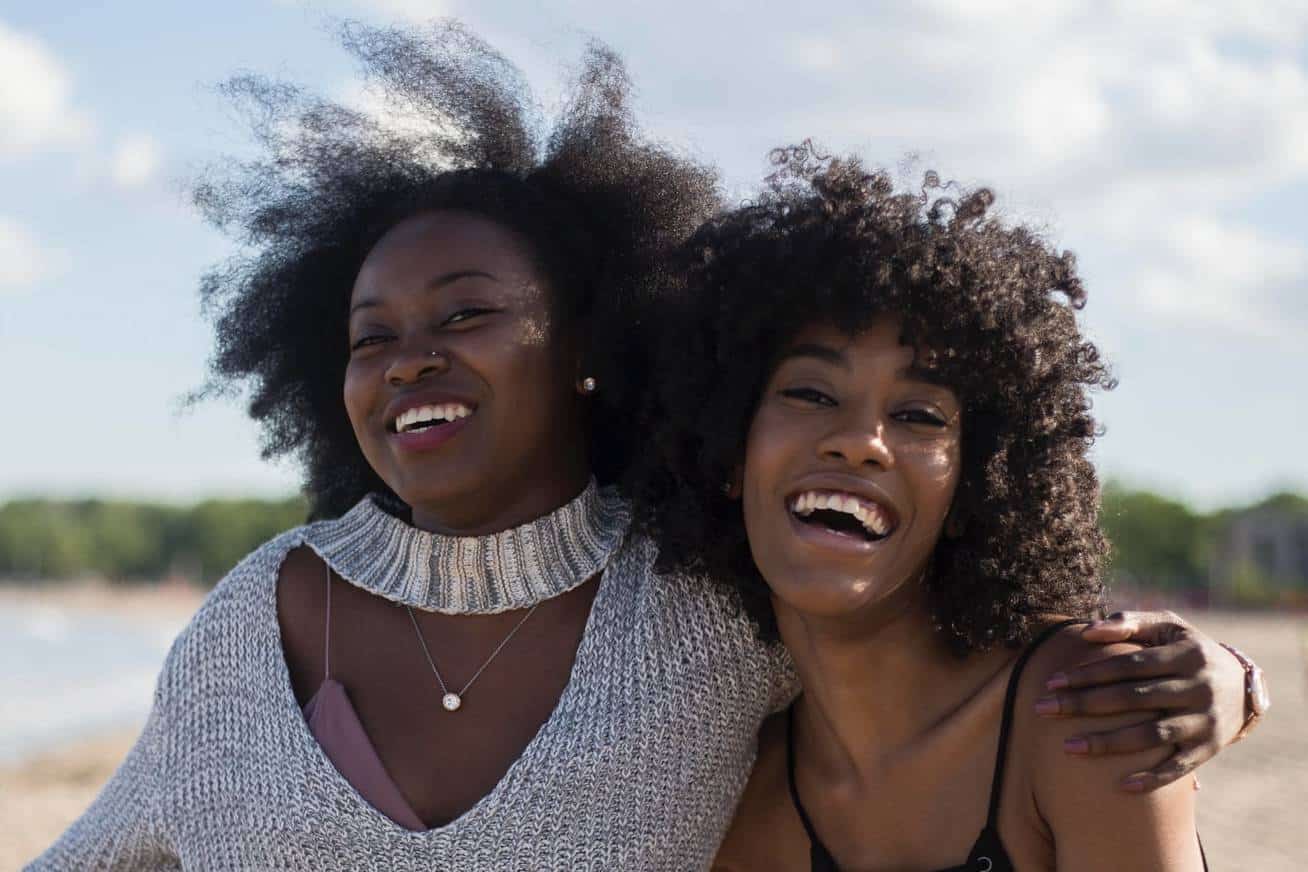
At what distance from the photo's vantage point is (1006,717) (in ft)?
9.24

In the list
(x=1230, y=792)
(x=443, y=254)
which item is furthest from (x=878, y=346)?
(x=1230, y=792)

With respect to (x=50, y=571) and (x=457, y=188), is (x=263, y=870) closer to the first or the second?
(x=457, y=188)

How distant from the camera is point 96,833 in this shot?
11.1ft

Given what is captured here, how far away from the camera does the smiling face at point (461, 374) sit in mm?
3184

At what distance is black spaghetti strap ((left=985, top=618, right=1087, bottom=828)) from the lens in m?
2.77

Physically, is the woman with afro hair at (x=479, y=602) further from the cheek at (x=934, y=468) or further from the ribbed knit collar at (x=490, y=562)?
the cheek at (x=934, y=468)

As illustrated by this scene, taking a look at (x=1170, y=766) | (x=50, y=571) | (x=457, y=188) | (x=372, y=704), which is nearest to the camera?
(x=1170, y=766)

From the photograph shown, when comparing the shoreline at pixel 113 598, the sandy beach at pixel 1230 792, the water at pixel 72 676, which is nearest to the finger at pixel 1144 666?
the sandy beach at pixel 1230 792

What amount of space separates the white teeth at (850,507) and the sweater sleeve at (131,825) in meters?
1.58

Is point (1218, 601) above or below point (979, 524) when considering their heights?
above

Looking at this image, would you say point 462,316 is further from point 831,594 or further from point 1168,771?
point 1168,771

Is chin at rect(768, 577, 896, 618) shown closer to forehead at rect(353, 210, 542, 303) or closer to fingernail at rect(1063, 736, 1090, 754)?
fingernail at rect(1063, 736, 1090, 754)

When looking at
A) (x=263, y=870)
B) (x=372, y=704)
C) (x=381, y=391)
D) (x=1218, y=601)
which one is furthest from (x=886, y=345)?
(x=1218, y=601)

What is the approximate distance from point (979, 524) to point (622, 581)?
81 cm
